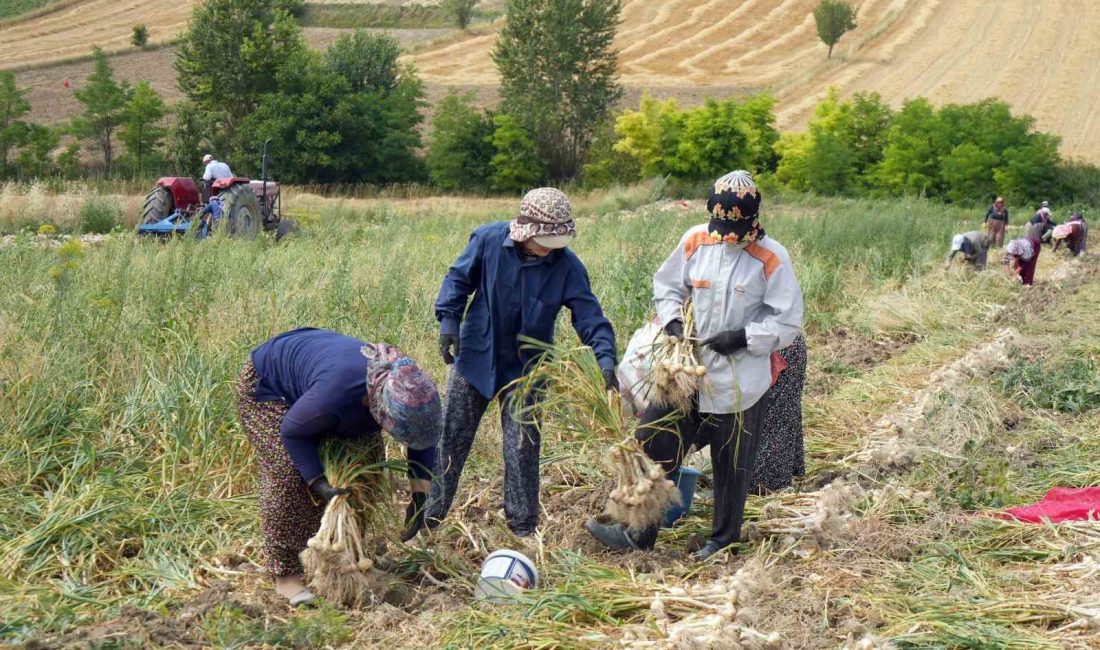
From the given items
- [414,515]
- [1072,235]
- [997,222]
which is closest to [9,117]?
[997,222]

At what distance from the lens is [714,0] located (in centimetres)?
5228

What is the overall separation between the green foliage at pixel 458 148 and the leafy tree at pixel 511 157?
14.3 inches

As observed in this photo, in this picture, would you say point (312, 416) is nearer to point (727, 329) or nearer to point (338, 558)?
point (338, 558)

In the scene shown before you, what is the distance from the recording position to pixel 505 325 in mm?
4613

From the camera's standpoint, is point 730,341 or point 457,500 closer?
point 730,341

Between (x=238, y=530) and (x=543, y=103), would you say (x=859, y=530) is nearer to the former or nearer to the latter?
(x=238, y=530)

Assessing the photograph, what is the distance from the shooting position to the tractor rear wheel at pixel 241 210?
12.3 m

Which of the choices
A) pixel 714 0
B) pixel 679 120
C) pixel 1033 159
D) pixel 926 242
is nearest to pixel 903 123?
pixel 1033 159

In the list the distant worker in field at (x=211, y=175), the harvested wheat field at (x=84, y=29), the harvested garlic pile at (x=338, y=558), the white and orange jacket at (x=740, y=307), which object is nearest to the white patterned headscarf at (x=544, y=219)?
the white and orange jacket at (x=740, y=307)

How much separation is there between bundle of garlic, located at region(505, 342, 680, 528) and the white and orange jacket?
34 cm

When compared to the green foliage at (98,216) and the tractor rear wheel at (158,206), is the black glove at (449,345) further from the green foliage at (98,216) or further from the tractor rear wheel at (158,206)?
the green foliage at (98,216)

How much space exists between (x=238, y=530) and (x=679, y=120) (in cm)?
3052

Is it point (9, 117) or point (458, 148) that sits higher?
point (9, 117)

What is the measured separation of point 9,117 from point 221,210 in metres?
21.5
